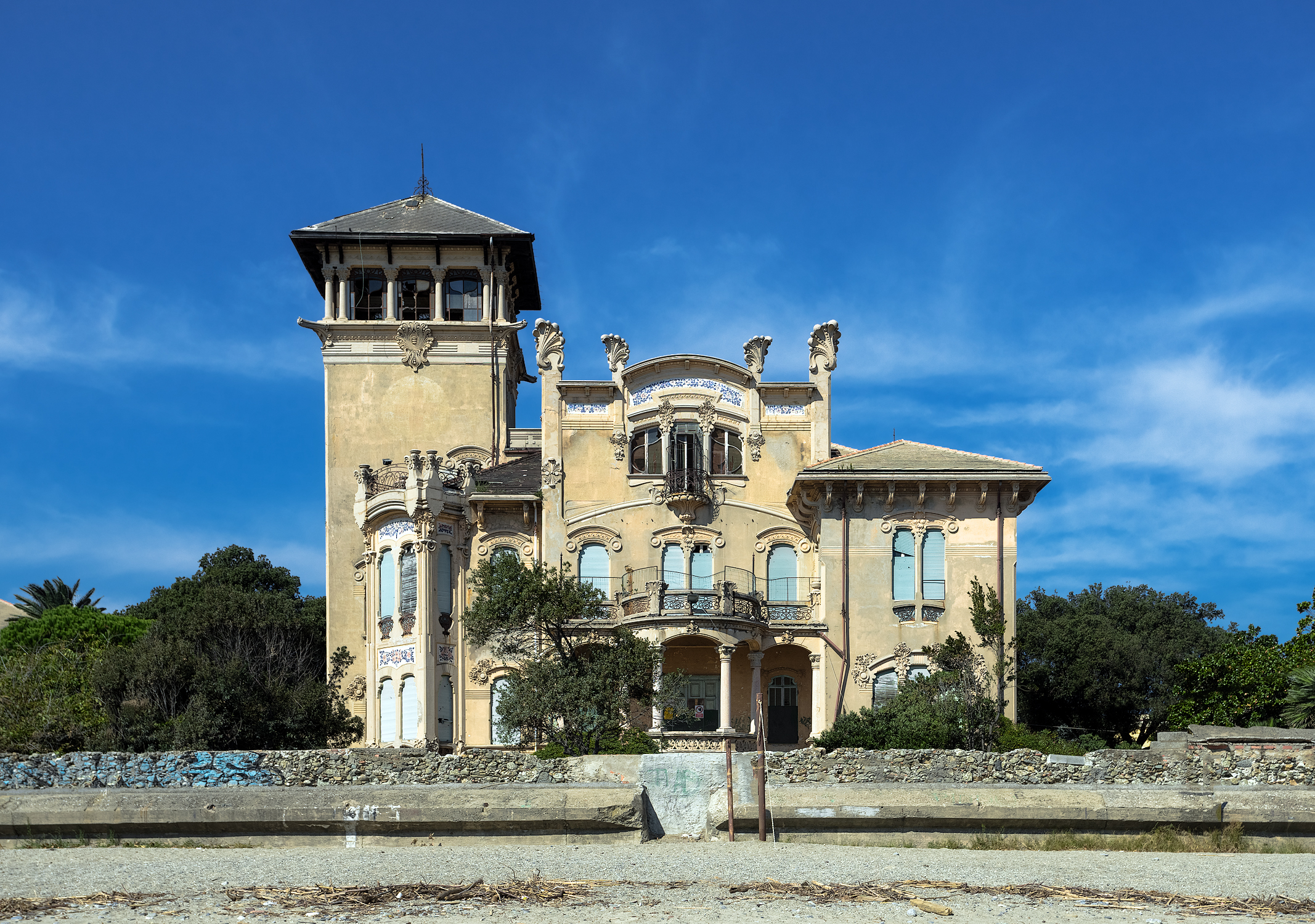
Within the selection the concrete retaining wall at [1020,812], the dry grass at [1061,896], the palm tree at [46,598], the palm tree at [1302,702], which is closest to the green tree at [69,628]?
the palm tree at [46,598]

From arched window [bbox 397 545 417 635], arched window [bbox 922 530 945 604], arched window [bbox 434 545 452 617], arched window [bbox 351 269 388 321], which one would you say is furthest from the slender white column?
arched window [bbox 351 269 388 321]

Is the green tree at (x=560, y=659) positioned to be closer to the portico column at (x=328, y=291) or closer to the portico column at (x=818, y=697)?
the portico column at (x=818, y=697)

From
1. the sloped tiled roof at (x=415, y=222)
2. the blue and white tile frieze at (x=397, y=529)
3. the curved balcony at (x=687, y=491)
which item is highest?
the sloped tiled roof at (x=415, y=222)

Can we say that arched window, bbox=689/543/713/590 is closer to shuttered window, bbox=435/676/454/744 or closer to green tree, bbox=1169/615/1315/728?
Answer: shuttered window, bbox=435/676/454/744

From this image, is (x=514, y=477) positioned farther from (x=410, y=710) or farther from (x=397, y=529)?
(x=410, y=710)

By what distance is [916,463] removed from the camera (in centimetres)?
3919

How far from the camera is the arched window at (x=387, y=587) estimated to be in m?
39.7

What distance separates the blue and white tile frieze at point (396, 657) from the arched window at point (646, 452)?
28.6 feet

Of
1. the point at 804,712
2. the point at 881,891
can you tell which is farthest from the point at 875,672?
the point at 881,891

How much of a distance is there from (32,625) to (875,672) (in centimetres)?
4042

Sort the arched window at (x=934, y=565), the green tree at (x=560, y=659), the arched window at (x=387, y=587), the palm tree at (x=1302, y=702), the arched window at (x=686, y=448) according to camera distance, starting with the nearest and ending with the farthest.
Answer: the palm tree at (x=1302, y=702) < the green tree at (x=560, y=659) < the arched window at (x=934, y=565) < the arched window at (x=387, y=587) < the arched window at (x=686, y=448)

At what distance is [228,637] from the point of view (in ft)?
128

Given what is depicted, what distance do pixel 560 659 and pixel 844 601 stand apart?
914 cm

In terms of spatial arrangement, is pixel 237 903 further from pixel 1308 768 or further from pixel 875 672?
pixel 875 672
